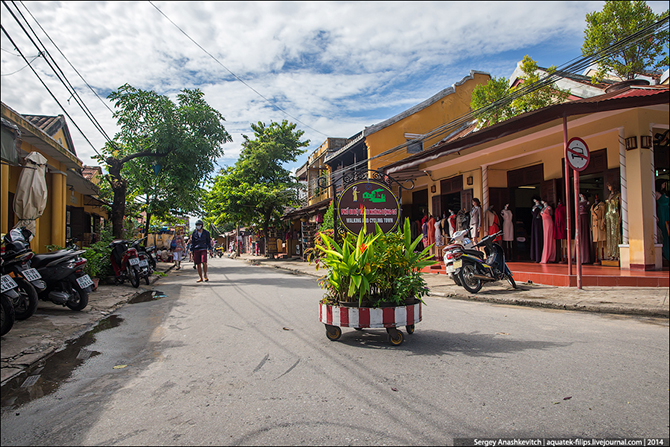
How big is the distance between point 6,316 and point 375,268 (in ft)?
14.3

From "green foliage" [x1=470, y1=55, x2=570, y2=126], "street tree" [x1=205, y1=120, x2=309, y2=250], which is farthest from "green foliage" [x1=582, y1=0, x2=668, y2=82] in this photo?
"street tree" [x1=205, y1=120, x2=309, y2=250]

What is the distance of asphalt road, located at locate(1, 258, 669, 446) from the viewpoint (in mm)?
2521

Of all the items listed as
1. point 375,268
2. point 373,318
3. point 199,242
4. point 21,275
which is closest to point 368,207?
point 375,268

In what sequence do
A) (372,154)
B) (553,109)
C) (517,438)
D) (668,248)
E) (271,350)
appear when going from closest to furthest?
(517,438) < (668,248) < (271,350) < (553,109) < (372,154)

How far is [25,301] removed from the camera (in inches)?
237

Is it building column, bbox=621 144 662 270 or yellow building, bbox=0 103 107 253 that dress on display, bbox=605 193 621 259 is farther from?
yellow building, bbox=0 103 107 253

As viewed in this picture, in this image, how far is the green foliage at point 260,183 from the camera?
27406mm

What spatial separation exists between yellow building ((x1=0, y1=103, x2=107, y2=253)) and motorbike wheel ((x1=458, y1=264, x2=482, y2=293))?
26.4ft

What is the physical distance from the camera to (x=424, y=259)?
502 centimetres

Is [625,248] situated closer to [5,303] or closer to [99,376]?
[99,376]

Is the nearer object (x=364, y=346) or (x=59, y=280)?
(x=364, y=346)

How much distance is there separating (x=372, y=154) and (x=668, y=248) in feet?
58.8

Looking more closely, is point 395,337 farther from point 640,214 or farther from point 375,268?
point 640,214

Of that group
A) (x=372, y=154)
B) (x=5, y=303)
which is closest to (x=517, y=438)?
(x=5, y=303)
